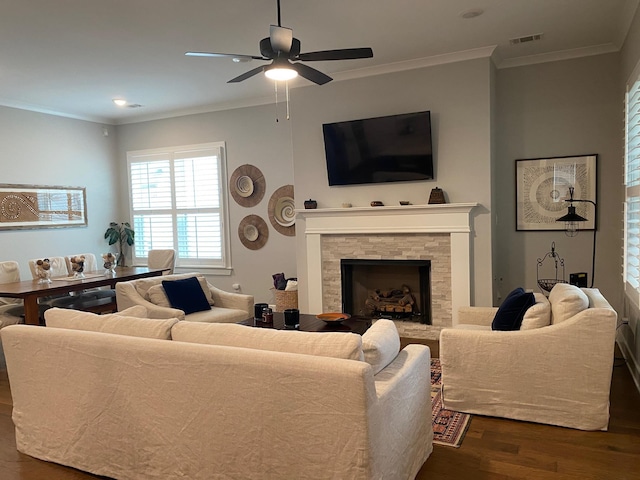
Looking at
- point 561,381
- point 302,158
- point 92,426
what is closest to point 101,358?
point 92,426

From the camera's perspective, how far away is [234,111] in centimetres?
680

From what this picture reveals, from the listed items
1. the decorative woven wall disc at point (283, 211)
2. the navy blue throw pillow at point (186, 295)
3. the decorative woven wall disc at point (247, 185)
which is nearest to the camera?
the navy blue throw pillow at point (186, 295)

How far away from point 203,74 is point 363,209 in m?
2.34

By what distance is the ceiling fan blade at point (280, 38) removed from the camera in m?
3.06

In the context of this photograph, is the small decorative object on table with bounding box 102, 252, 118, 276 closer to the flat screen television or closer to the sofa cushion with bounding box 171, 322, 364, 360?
the flat screen television

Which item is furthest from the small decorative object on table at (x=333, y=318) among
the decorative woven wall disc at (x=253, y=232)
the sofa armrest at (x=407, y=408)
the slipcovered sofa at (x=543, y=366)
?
the decorative woven wall disc at (x=253, y=232)

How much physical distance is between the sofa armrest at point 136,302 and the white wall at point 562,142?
349 cm

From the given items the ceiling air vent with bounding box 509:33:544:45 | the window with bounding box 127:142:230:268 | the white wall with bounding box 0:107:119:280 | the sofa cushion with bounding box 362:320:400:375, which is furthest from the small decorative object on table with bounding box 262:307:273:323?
the white wall with bounding box 0:107:119:280

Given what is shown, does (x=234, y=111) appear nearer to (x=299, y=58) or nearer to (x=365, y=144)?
(x=365, y=144)

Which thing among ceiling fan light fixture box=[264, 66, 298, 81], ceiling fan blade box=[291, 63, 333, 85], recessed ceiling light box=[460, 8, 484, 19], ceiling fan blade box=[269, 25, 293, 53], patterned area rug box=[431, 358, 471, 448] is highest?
recessed ceiling light box=[460, 8, 484, 19]

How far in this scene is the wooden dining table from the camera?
4.45 meters

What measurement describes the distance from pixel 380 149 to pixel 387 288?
5.30ft

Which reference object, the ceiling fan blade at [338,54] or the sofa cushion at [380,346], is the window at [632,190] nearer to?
the ceiling fan blade at [338,54]

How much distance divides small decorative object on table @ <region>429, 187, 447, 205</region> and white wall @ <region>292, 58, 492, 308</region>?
11cm
